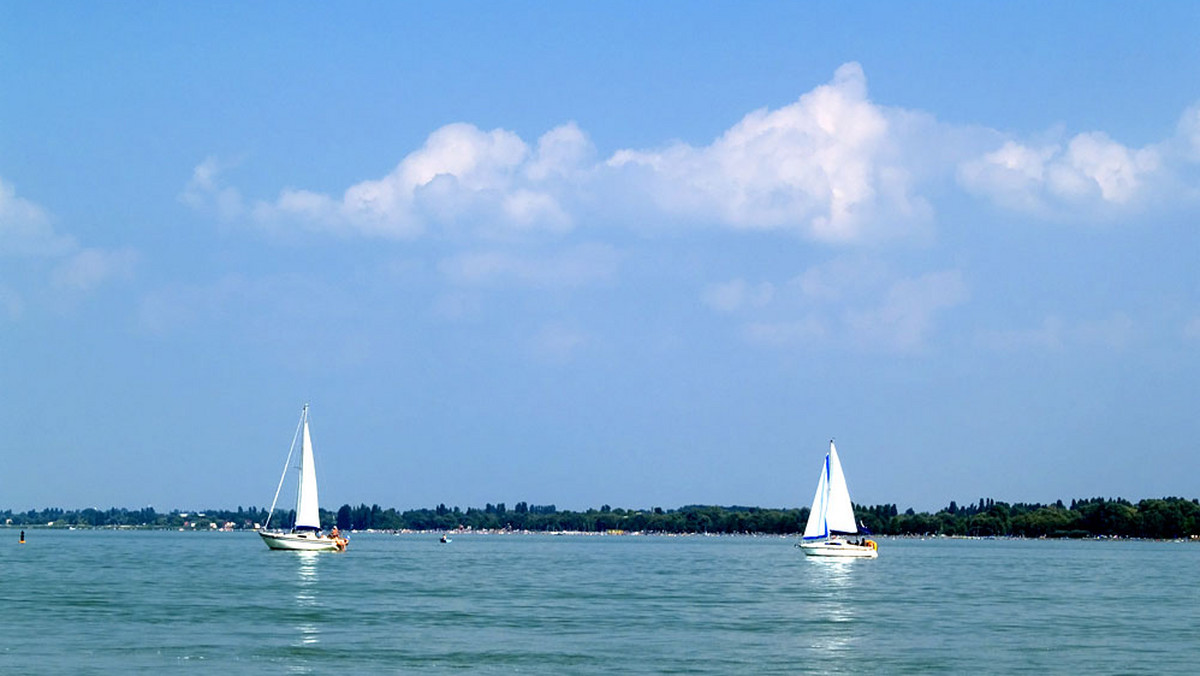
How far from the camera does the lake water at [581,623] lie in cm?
4306

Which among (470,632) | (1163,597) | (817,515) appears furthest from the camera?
(817,515)

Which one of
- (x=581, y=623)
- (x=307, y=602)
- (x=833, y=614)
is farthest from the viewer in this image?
(x=307, y=602)

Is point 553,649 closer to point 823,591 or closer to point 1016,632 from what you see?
point 1016,632

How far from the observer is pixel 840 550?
128m

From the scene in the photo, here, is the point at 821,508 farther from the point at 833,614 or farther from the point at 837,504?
the point at 833,614

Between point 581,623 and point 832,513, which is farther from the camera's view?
point 832,513

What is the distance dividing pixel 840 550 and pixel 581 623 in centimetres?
7462

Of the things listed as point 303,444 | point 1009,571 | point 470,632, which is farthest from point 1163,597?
point 303,444

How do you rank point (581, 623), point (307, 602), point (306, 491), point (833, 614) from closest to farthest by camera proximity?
point (581, 623) < point (833, 614) < point (307, 602) < point (306, 491)

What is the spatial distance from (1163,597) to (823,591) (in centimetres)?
1804

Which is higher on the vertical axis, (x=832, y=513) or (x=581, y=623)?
(x=832, y=513)

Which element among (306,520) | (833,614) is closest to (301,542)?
(306,520)

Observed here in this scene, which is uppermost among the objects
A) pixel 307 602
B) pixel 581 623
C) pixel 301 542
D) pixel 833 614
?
pixel 301 542

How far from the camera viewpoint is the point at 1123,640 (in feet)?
171
